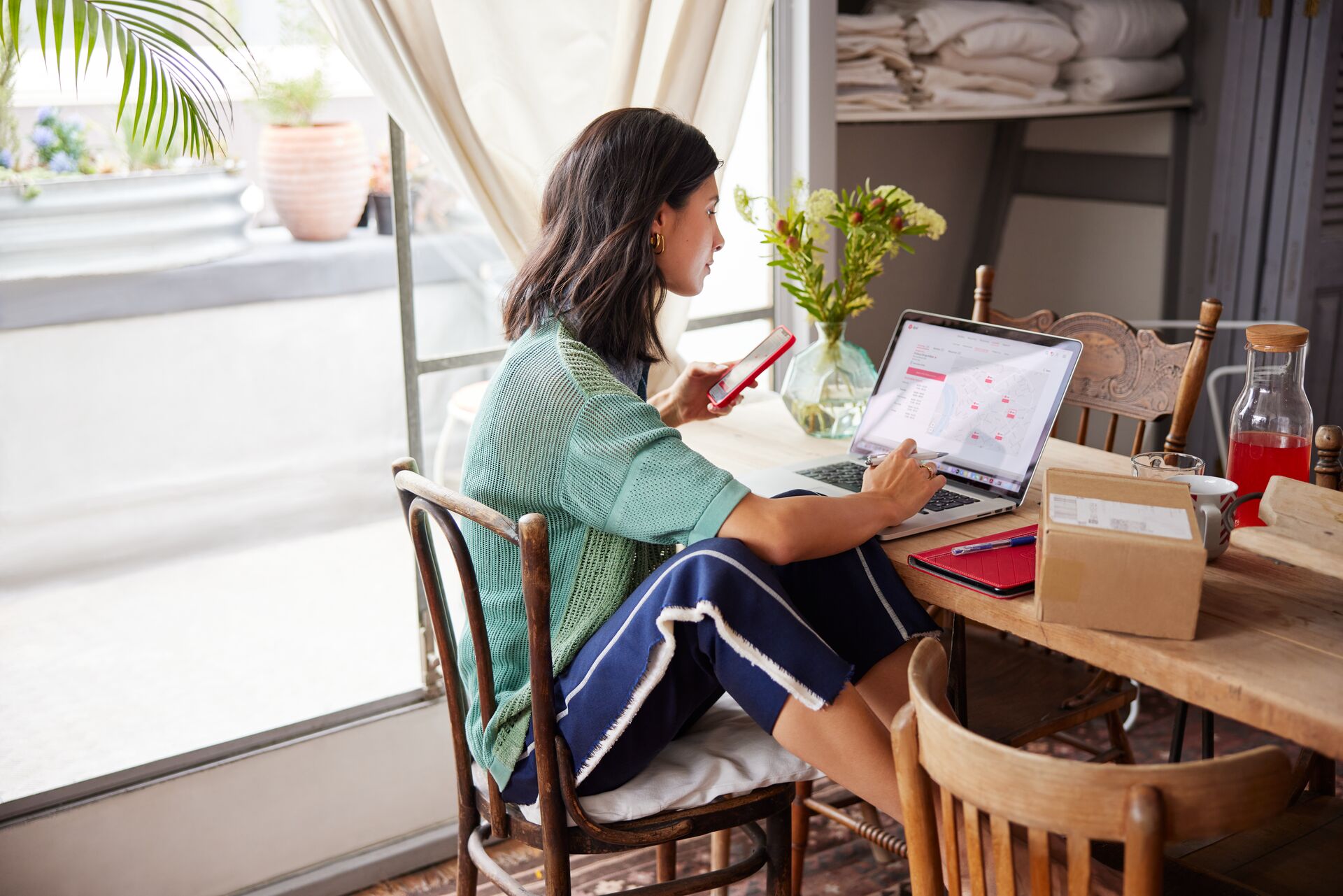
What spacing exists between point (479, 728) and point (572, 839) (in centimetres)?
18

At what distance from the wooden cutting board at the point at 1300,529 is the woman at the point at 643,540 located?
381 millimetres

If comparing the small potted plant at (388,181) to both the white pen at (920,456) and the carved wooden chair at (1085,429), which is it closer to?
the white pen at (920,456)

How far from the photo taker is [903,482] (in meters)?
1.50

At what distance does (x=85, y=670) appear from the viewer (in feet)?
6.62

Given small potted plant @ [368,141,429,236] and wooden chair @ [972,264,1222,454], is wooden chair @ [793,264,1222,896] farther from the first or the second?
small potted plant @ [368,141,429,236]

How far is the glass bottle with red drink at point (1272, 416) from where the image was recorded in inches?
59.2

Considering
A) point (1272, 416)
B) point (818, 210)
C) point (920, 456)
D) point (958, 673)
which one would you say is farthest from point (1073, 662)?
point (818, 210)

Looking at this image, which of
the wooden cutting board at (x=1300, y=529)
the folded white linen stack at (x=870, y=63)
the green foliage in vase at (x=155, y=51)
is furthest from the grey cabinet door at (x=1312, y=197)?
the green foliage in vase at (x=155, y=51)

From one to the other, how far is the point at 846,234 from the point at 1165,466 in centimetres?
65

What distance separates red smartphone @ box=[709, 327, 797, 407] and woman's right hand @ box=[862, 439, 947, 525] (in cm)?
37

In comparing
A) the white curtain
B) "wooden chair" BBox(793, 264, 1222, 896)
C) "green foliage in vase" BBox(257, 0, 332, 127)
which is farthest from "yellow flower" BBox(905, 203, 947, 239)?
A: "green foliage in vase" BBox(257, 0, 332, 127)

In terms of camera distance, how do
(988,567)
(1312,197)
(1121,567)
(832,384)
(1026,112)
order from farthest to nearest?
1. (1312,197)
2. (1026,112)
3. (832,384)
4. (988,567)
5. (1121,567)

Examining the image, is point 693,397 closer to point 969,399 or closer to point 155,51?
point 969,399

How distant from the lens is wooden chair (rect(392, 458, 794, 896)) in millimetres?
1337
